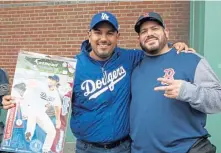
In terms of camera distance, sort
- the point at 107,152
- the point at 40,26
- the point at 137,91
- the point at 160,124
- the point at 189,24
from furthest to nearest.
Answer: the point at 40,26 → the point at 189,24 → the point at 107,152 → the point at 137,91 → the point at 160,124

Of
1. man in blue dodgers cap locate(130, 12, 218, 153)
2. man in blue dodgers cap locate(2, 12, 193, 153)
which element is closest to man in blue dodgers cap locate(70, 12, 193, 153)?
man in blue dodgers cap locate(2, 12, 193, 153)

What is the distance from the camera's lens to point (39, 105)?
8.13ft

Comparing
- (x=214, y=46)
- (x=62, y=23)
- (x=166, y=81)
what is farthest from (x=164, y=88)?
(x=62, y=23)

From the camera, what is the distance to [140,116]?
246 centimetres

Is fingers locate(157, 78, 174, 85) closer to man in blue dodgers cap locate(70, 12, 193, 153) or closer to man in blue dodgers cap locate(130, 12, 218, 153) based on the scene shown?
man in blue dodgers cap locate(130, 12, 218, 153)

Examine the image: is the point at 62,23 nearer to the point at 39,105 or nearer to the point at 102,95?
the point at 102,95

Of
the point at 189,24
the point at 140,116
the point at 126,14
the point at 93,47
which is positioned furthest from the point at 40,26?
the point at 140,116

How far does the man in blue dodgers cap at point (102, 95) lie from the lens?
104 inches

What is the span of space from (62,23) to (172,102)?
13.1ft

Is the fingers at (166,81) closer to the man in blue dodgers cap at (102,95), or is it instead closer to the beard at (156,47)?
the beard at (156,47)

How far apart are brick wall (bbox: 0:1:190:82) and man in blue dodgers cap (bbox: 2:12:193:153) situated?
119 inches

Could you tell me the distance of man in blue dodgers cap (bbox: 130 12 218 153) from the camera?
2.27m

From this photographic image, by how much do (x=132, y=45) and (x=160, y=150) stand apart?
3.50 m

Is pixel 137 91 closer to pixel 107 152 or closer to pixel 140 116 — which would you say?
pixel 140 116
